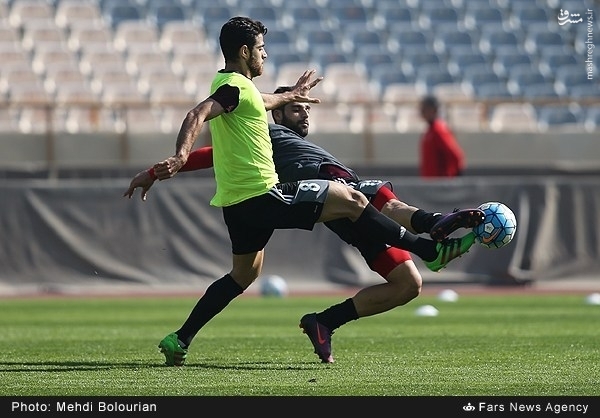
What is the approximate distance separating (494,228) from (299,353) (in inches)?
80.5

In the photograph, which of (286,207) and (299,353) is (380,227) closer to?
(286,207)

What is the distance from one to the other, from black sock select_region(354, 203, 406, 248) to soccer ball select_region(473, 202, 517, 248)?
1.58 feet

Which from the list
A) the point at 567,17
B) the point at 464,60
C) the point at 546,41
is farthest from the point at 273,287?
the point at 567,17

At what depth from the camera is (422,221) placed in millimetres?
7938

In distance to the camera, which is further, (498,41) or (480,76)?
(498,41)

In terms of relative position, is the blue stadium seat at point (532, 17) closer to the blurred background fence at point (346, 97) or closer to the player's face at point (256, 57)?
the blurred background fence at point (346, 97)

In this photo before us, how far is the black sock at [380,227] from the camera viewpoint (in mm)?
7711

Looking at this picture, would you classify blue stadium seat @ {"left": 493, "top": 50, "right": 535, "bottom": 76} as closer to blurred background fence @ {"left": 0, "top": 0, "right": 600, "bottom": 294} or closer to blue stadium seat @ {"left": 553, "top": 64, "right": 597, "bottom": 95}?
blurred background fence @ {"left": 0, "top": 0, "right": 600, "bottom": 294}

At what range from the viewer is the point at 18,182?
17938 mm

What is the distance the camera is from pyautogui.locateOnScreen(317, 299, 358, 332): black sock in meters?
8.33

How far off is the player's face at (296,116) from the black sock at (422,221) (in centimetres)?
116

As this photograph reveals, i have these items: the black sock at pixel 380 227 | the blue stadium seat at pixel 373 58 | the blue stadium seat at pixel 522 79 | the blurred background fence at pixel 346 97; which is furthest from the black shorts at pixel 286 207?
the blue stadium seat at pixel 522 79
